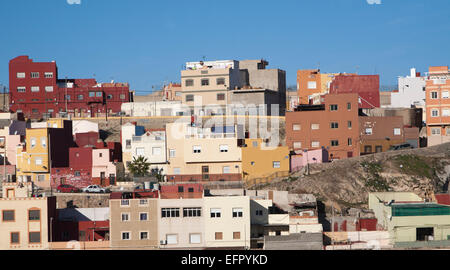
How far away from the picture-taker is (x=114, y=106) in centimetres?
6725

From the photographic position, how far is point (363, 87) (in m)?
61.6

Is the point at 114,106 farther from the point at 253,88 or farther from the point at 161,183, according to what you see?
the point at 161,183

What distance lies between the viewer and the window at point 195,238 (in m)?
39.2

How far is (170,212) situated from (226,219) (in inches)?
112

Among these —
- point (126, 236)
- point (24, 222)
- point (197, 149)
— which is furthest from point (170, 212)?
point (197, 149)

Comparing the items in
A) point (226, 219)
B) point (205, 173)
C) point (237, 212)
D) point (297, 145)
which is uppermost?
point (297, 145)

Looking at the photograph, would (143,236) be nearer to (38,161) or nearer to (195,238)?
(195,238)

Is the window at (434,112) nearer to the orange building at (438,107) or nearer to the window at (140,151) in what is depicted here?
the orange building at (438,107)

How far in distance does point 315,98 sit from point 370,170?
1842 cm

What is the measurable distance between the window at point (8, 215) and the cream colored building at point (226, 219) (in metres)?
9.78

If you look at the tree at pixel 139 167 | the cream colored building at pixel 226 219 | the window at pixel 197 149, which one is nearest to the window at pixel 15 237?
the cream colored building at pixel 226 219

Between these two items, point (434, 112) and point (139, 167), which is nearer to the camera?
point (139, 167)

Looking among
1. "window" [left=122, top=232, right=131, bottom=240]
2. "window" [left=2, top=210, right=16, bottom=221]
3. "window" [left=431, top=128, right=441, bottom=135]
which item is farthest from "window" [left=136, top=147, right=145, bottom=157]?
"window" [left=431, top=128, right=441, bottom=135]
